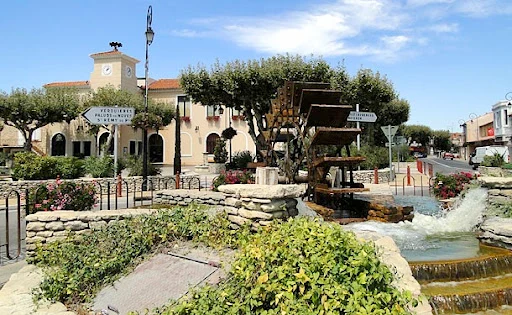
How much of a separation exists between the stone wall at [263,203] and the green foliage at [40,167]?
1328cm

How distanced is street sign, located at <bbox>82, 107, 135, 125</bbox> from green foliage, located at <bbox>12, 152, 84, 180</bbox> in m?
3.96

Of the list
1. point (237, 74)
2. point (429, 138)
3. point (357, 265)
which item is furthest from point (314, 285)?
point (429, 138)

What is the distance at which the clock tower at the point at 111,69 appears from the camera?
33250 mm

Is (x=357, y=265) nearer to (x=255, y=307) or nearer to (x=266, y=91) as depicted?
(x=255, y=307)

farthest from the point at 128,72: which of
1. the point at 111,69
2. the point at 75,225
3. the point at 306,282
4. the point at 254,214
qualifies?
the point at 306,282

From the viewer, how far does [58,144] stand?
116ft

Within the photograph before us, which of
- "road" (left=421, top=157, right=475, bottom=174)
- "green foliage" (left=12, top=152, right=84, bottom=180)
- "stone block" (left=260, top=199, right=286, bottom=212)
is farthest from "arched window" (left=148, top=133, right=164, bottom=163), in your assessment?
"stone block" (left=260, top=199, right=286, bottom=212)

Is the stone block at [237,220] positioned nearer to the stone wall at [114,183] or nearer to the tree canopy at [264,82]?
the stone wall at [114,183]

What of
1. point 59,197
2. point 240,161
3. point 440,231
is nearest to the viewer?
point 59,197

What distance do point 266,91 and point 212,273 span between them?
19376 mm

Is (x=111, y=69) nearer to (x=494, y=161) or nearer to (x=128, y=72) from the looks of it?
(x=128, y=72)

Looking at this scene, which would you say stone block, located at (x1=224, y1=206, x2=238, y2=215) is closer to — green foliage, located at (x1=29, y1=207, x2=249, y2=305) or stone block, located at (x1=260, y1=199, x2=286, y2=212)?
green foliage, located at (x1=29, y1=207, x2=249, y2=305)

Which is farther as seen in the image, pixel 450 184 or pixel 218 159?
pixel 218 159

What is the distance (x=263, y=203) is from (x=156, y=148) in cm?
3352
